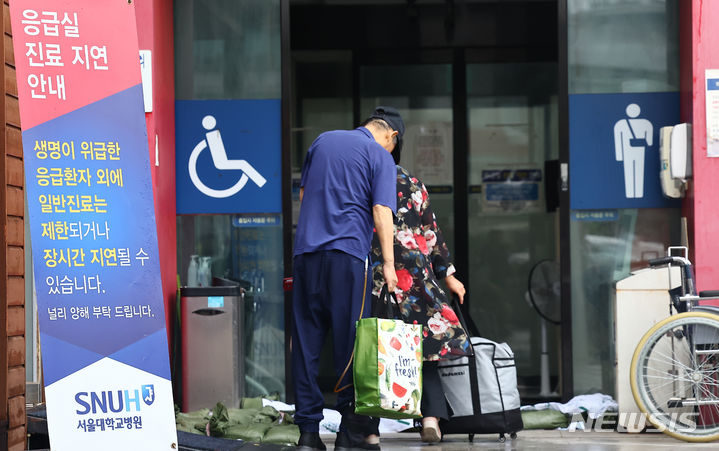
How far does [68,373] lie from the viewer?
4520mm

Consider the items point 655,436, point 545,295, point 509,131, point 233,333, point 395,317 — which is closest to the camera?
point 395,317

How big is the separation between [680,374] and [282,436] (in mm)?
2480

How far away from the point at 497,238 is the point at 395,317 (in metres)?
3.71

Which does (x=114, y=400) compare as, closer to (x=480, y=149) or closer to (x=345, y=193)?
(x=345, y=193)

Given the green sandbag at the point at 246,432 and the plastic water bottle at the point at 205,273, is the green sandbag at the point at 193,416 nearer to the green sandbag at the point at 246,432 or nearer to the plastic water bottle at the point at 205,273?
the green sandbag at the point at 246,432

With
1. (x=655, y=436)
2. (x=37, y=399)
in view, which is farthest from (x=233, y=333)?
(x=655, y=436)

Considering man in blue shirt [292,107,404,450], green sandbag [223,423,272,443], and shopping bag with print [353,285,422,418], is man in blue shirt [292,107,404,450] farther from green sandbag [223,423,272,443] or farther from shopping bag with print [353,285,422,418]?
Result: green sandbag [223,423,272,443]

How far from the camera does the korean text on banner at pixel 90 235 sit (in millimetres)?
4531

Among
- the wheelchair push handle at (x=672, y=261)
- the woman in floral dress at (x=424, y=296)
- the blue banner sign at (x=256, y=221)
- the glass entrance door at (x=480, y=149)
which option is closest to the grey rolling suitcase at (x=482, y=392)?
the woman in floral dress at (x=424, y=296)

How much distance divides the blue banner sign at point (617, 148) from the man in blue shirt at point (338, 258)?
223 cm

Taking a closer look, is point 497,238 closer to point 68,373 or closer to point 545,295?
point 545,295

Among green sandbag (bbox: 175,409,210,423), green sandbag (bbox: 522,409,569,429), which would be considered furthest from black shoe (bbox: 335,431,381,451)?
green sandbag (bbox: 522,409,569,429)

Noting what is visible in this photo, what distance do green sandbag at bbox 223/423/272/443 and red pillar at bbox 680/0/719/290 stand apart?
118 inches

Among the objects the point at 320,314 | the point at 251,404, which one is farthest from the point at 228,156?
the point at 320,314
